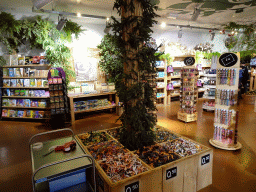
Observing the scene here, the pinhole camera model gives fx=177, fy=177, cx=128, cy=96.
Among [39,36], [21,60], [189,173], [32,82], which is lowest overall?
[189,173]

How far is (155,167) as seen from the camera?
2232mm

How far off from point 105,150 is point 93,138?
1.88 feet

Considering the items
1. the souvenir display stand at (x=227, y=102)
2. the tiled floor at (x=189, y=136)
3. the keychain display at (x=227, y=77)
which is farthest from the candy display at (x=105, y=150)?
the keychain display at (x=227, y=77)

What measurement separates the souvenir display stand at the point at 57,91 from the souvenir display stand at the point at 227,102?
4234 mm

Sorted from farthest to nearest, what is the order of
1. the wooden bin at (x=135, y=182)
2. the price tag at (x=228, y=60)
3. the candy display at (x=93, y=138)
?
1. the price tag at (x=228, y=60)
2. the candy display at (x=93, y=138)
3. the wooden bin at (x=135, y=182)

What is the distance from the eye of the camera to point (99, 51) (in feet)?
23.6

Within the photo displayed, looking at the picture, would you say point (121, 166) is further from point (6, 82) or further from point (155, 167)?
Answer: point (6, 82)

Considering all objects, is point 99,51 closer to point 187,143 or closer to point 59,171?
point 187,143

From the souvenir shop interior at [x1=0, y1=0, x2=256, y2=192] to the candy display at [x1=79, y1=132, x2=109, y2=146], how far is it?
1.3 inches

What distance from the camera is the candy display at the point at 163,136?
3.08 metres

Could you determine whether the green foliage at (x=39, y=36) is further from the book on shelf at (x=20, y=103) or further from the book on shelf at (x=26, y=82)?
the book on shelf at (x=20, y=103)

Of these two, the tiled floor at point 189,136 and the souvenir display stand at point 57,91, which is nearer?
the tiled floor at point 189,136

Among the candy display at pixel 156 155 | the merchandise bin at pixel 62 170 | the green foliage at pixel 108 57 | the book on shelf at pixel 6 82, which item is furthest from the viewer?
the green foliage at pixel 108 57

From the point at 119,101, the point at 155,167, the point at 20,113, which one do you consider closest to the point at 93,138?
the point at 119,101
